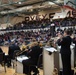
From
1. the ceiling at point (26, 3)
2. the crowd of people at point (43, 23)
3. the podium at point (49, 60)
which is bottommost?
the crowd of people at point (43, 23)

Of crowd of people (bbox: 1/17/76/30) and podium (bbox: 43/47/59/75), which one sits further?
crowd of people (bbox: 1/17/76/30)

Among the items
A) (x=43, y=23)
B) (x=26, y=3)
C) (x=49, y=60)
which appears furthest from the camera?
(x=43, y=23)

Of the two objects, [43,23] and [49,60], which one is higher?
[49,60]

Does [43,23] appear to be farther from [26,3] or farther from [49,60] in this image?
[49,60]

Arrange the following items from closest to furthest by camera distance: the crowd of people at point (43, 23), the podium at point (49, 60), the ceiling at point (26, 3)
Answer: the podium at point (49, 60) → the ceiling at point (26, 3) → the crowd of people at point (43, 23)

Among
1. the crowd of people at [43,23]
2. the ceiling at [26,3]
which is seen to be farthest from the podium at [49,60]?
the crowd of people at [43,23]

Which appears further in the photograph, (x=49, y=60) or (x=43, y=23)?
(x=43, y=23)

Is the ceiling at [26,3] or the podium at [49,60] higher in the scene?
the ceiling at [26,3]

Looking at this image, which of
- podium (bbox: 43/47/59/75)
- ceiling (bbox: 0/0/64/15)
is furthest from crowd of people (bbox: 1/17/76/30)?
podium (bbox: 43/47/59/75)

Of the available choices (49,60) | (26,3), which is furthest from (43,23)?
(49,60)

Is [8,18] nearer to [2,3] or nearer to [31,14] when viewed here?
[31,14]

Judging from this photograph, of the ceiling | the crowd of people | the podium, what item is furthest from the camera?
the crowd of people

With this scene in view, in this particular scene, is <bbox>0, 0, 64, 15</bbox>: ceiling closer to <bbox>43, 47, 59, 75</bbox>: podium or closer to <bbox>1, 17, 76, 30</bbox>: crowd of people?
<bbox>1, 17, 76, 30</bbox>: crowd of people

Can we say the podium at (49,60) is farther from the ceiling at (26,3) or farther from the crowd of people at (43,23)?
the crowd of people at (43,23)
